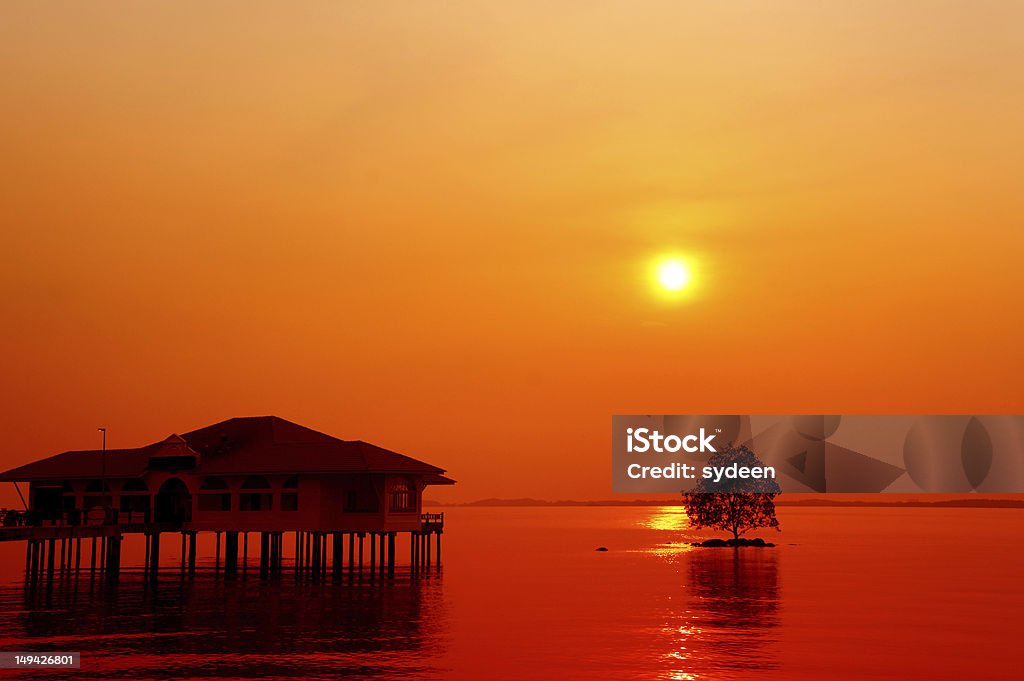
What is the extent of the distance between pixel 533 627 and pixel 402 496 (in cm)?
1890

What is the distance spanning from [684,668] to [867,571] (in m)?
76.6

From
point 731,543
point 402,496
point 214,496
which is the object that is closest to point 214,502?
point 214,496

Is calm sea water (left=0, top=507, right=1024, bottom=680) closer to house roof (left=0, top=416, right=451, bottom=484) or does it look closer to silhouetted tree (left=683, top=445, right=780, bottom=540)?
house roof (left=0, top=416, right=451, bottom=484)

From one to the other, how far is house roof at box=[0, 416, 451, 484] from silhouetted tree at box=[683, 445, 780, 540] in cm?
6635

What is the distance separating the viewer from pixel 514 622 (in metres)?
71.2

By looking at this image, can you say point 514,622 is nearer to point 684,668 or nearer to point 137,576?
point 684,668

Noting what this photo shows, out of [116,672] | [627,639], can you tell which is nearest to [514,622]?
[627,639]

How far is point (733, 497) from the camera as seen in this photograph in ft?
506

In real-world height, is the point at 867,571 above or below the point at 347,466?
below

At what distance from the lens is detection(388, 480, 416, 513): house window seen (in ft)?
275

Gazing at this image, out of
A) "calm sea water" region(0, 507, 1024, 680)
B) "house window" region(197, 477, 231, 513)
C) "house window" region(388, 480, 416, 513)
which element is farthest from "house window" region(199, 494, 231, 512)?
"house window" region(388, 480, 416, 513)

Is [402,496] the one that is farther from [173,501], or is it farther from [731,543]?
[731,543]

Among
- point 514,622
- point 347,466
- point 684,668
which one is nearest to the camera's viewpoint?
point 684,668

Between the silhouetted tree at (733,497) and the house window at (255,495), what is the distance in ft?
254
